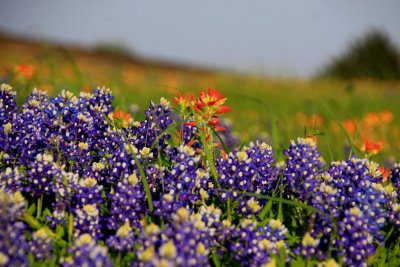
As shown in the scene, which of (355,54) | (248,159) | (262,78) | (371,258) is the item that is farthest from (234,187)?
(355,54)

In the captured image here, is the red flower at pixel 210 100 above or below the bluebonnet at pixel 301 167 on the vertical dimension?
above

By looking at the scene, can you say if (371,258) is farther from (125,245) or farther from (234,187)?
(125,245)

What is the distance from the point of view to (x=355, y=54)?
30688 mm

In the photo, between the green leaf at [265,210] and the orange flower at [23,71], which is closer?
the green leaf at [265,210]

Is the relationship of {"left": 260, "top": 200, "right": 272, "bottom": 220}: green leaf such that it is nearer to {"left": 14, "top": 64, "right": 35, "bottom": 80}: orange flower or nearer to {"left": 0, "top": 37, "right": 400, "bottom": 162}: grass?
{"left": 0, "top": 37, "right": 400, "bottom": 162}: grass

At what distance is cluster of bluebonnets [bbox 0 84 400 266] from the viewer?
7.18 feet

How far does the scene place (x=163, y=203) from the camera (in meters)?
2.37

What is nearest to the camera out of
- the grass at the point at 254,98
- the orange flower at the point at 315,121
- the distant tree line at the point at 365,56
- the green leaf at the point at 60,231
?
the green leaf at the point at 60,231

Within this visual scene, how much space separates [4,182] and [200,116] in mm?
1247

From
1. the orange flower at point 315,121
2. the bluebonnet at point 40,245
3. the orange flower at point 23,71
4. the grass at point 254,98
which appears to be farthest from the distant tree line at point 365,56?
the bluebonnet at point 40,245

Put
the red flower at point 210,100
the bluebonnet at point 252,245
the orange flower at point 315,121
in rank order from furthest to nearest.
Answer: the orange flower at point 315,121, the red flower at point 210,100, the bluebonnet at point 252,245

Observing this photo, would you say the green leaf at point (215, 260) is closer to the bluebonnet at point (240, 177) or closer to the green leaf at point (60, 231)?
the bluebonnet at point (240, 177)

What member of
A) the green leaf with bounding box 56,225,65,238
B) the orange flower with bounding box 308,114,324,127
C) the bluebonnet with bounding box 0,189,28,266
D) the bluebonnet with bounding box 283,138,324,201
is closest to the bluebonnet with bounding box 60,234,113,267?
the bluebonnet with bounding box 0,189,28,266

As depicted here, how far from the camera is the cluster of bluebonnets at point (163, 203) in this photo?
7.18 feet
